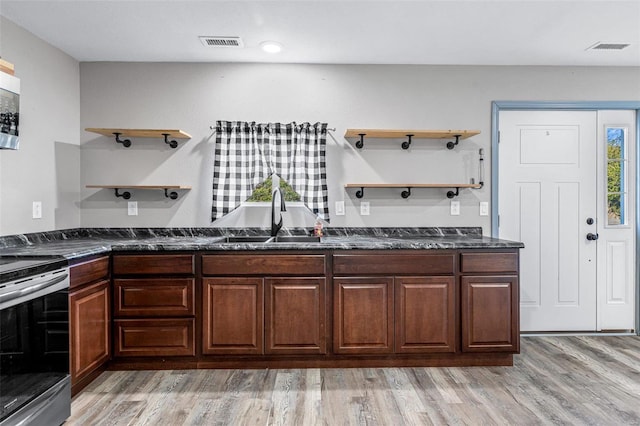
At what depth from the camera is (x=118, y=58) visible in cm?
335

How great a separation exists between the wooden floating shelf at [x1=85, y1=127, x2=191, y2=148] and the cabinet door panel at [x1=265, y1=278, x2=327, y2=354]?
1.45m

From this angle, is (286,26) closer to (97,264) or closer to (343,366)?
(97,264)

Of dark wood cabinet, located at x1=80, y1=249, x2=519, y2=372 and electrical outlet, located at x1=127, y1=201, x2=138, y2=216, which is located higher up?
electrical outlet, located at x1=127, y1=201, x2=138, y2=216

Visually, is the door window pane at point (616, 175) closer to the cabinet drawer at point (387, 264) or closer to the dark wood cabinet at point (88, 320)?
the cabinet drawer at point (387, 264)

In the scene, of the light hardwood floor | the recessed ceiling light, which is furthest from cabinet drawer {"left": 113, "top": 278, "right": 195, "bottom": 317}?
the recessed ceiling light

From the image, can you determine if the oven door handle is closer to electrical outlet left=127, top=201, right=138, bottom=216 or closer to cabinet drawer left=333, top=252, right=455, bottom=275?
electrical outlet left=127, top=201, right=138, bottom=216

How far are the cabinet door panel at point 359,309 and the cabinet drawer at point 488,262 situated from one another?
54cm

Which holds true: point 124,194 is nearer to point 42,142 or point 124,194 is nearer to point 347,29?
point 42,142

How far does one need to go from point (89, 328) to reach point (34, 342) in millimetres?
579

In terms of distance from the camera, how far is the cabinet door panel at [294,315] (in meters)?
2.77

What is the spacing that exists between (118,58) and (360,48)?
2.00 meters

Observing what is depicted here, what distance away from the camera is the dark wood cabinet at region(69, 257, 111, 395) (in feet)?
7.59

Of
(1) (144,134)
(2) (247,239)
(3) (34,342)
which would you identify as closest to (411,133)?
(2) (247,239)

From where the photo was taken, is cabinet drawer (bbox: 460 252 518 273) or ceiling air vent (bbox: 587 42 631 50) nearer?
cabinet drawer (bbox: 460 252 518 273)
